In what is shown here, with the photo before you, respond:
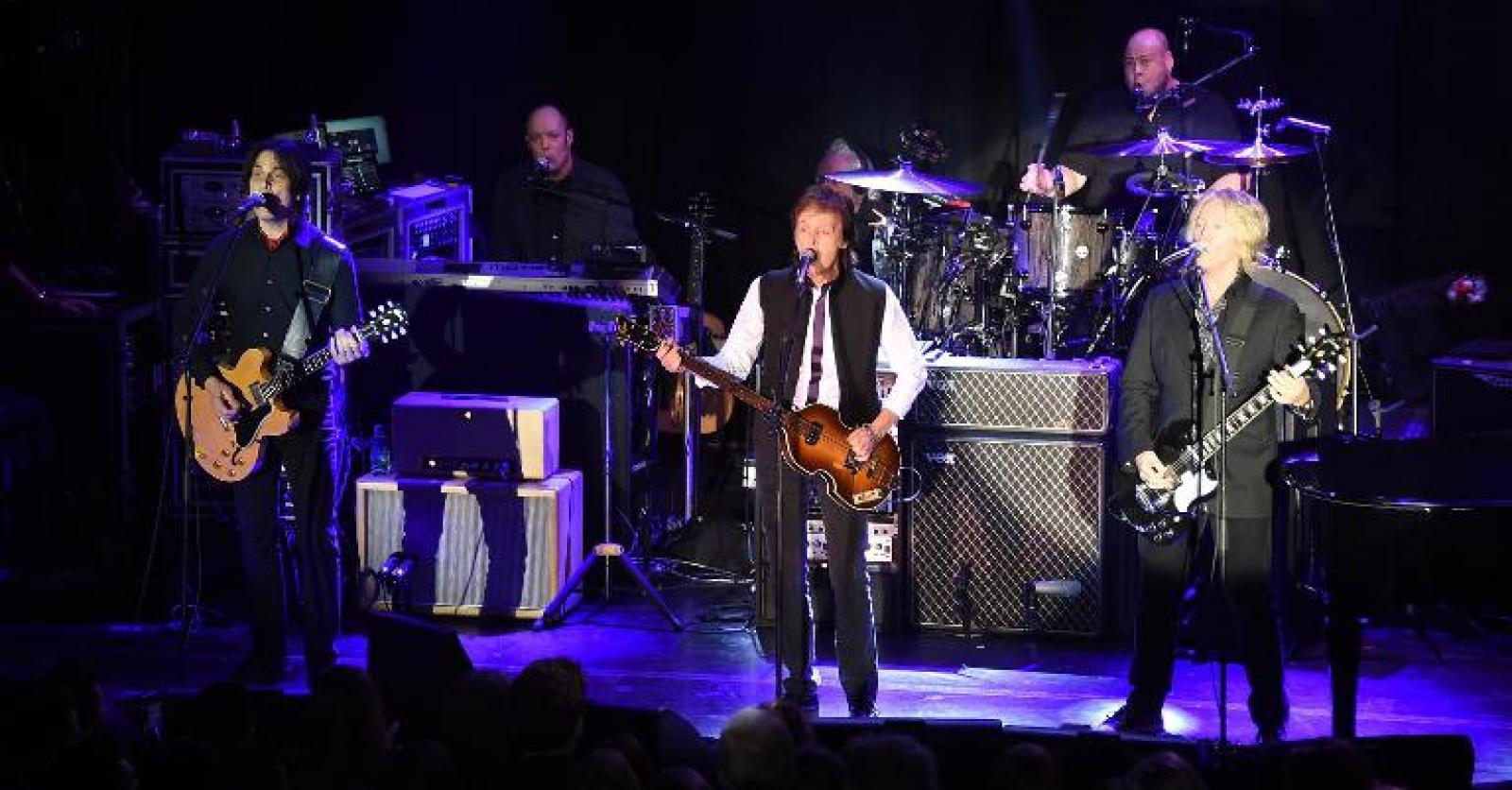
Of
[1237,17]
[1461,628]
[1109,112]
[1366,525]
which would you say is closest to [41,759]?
[1366,525]

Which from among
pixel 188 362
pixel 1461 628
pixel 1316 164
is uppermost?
pixel 1316 164

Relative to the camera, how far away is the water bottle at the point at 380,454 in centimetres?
1066

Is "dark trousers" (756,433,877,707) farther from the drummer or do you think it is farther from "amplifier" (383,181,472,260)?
the drummer

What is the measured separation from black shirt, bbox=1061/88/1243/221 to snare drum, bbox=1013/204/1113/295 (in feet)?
1.83

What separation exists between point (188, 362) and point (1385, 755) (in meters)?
5.39

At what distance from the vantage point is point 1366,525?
23.2ft

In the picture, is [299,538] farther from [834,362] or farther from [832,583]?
[834,362]

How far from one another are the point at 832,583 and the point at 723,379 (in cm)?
101

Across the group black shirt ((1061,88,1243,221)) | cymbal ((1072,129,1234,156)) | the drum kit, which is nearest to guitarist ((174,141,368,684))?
the drum kit

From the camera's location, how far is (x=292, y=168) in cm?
882

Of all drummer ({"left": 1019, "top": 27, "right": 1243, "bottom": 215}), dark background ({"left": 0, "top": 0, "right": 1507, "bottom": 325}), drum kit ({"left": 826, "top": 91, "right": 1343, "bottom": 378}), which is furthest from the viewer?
dark background ({"left": 0, "top": 0, "right": 1507, "bottom": 325})

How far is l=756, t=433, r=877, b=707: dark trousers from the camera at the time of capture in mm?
8445

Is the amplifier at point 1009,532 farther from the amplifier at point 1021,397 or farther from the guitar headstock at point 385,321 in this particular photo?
the guitar headstock at point 385,321

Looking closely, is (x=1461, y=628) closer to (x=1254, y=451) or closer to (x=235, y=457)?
(x=1254, y=451)
